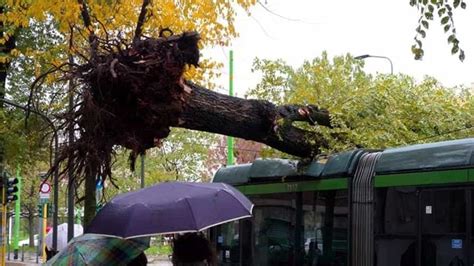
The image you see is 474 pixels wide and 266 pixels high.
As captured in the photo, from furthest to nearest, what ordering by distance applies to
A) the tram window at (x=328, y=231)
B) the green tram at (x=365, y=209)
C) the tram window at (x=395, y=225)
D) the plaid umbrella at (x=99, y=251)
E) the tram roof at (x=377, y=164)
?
the tram window at (x=328, y=231) → the tram window at (x=395, y=225) → the tram roof at (x=377, y=164) → the green tram at (x=365, y=209) → the plaid umbrella at (x=99, y=251)

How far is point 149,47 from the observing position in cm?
691

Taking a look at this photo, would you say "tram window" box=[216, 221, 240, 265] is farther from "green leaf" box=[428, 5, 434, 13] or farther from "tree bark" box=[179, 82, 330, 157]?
"green leaf" box=[428, 5, 434, 13]

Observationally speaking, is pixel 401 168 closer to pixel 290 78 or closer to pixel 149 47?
pixel 149 47

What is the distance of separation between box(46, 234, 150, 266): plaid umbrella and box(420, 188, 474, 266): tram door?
337 cm

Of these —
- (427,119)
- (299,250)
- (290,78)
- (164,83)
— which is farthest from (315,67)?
(164,83)

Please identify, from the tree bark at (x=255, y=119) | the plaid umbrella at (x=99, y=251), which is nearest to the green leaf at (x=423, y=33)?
the plaid umbrella at (x=99, y=251)

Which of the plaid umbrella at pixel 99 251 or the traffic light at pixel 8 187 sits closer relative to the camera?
the plaid umbrella at pixel 99 251

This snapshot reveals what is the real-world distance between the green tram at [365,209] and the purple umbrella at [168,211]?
101 inches

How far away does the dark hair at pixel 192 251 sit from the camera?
5.61 meters

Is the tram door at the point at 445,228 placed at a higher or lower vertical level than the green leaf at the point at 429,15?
lower

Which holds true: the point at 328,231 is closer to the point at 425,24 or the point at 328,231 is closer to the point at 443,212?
the point at 443,212

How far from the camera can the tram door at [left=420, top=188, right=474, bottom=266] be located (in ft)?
23.9

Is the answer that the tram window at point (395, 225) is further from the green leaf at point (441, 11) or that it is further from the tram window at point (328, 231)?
the green leaf at point (441, 11)

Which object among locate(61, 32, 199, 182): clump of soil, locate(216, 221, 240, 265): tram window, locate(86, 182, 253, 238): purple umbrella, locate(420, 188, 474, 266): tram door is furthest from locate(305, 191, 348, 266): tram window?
locate(86, 182, 253, 238): purple umbrella
